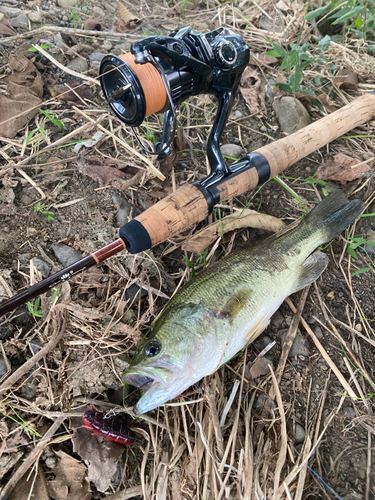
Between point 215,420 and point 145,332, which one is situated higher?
point 145,332

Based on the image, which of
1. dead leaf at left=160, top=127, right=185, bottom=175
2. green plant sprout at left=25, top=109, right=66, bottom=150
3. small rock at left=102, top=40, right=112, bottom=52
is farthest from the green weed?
small rock at left=102, top=40, right=112, bottom=52

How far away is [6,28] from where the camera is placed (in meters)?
3.48

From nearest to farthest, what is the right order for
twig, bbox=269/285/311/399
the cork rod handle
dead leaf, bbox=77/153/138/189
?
1. the cork rod handle
2. twig, bbox=269/285/311/399
3. dead leaf, bbox=77/153/138/189

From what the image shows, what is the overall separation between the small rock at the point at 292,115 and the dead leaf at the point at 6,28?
2699mm

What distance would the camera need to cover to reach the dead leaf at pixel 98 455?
6.27 feet

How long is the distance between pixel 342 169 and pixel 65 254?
231cm

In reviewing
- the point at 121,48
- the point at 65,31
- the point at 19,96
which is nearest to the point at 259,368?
the point at 19,96

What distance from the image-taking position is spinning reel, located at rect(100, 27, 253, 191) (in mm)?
1880

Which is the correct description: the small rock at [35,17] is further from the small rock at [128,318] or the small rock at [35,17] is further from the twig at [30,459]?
the twig at [30,459]

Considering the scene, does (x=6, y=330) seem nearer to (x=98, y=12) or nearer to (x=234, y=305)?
(x=234, y=305)

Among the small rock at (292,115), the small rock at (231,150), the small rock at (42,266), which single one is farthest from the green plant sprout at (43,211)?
the small rock at (292,115)

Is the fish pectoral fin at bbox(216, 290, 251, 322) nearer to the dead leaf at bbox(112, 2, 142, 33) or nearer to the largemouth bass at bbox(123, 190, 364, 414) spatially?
the largemouth bass at bbox(123, 190, 364, 414)

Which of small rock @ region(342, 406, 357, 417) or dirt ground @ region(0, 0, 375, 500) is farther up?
dirt ground @ region(0, 0, 375, 500)

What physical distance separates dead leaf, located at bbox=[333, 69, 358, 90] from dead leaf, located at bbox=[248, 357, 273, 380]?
289 cm
